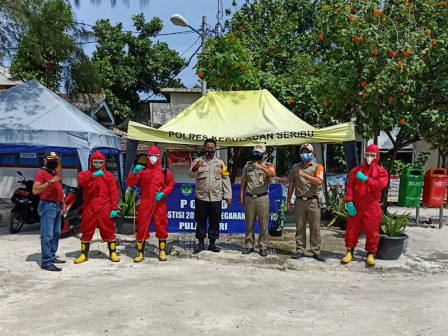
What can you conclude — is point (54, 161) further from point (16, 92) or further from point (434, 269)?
point (434, 269)

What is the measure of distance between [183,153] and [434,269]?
11.5 metres

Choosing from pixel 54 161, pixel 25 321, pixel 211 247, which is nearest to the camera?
pixel 25 321

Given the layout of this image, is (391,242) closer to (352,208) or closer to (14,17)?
(352,208)

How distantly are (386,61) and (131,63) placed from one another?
594 inches

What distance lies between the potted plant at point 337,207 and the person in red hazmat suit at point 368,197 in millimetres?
2958

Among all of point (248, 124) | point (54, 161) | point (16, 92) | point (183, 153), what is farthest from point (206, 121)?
point (183, 153)

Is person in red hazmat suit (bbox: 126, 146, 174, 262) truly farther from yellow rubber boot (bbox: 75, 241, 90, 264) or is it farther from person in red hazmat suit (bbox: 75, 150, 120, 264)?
yellow rubber boot (bbox: 75, 241, 90, 264)

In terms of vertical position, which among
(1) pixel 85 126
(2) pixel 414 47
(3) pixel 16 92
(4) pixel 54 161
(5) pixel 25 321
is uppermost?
(2) pixel 414 47

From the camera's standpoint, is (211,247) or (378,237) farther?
(211,247)

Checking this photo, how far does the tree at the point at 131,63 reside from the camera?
19.7 metres

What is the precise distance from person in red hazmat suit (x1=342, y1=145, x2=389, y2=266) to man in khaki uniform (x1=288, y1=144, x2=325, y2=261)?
49 centimetres

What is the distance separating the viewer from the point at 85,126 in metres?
9.02

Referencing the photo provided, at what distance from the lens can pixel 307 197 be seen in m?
6.70

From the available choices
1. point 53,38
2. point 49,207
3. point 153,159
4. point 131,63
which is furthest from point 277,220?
point 131,63
